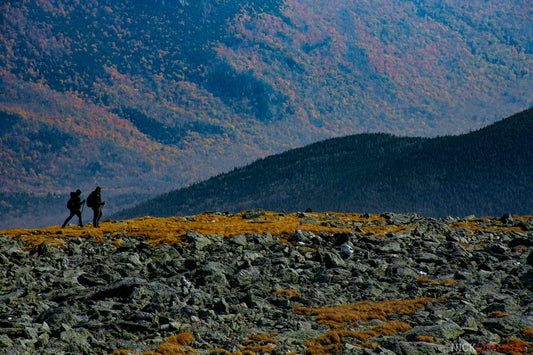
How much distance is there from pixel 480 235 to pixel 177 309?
35131 mm

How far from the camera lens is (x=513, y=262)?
39750mm

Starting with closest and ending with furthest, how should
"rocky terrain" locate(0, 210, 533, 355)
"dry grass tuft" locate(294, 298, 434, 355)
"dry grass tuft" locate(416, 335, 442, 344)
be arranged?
"rocky terrain" locate(0, 210, 533, 355) < "dry grass tuft" locate(294, 298, 434, 355) < "dry grass tuft" locate(416, 335, 442, 344)

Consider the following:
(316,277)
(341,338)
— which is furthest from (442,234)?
(341,338)

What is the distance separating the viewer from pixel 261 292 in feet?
98.4

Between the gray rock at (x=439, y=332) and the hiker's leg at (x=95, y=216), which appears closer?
the gray rock at (x=439, y=332)

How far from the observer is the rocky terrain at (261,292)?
23219 mm

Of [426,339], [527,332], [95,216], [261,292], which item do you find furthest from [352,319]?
[95,216]

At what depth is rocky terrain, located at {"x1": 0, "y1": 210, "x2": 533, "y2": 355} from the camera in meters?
23.2

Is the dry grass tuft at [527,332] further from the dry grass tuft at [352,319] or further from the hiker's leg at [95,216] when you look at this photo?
the hiker's leg at [95,216]

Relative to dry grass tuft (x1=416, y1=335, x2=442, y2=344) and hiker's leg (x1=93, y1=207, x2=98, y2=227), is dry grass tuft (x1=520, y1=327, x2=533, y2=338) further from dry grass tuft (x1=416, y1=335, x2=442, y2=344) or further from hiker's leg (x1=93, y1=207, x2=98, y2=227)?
hiker's leg (x1=93, y1=207, x2=98, y2=227)

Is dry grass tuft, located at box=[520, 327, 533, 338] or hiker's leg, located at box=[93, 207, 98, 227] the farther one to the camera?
hiker's leg, located at box=[93, 207, 98, 227]

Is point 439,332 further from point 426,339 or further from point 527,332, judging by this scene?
point 527,332

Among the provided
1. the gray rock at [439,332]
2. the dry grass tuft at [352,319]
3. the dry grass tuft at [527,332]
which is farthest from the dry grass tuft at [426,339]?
the dry grass tuft at [527,332]

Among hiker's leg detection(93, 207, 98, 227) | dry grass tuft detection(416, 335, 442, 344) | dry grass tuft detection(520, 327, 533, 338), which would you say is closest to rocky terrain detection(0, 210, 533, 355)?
dry grass tuft detection(520, 327, 533, 338)
